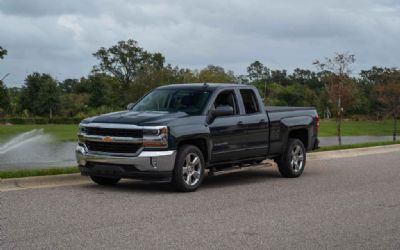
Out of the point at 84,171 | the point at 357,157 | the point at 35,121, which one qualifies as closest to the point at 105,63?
the point at 35,121

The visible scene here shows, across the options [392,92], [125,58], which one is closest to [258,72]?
[125,58]

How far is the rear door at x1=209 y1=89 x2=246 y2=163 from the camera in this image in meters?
12.0

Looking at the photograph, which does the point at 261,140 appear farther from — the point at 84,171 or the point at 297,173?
the point at 84,171

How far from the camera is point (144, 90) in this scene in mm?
54938

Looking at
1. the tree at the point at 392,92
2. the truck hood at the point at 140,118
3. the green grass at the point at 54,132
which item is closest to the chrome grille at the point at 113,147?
the truck hood at the point at 140,118

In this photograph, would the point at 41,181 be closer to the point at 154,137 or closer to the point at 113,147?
the point at 113,147

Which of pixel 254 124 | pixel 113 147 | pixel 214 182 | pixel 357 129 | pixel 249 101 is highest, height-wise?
pixel 249 101

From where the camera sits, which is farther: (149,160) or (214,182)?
(214,182)

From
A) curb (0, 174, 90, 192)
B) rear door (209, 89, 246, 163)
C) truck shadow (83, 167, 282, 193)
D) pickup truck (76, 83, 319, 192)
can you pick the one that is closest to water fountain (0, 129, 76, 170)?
curb (0, 174, 90, 192)

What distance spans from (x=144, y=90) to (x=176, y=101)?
42907 mm

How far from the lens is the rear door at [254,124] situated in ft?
42.0

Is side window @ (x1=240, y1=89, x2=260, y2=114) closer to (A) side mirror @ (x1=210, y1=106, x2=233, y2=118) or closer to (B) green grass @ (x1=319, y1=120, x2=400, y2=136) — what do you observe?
(A) side mirror @ (x1=210, y1=106, x2=233, y2=118)

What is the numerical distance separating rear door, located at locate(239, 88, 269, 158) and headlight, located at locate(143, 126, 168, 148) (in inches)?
91.8

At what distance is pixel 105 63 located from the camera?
315 feet
